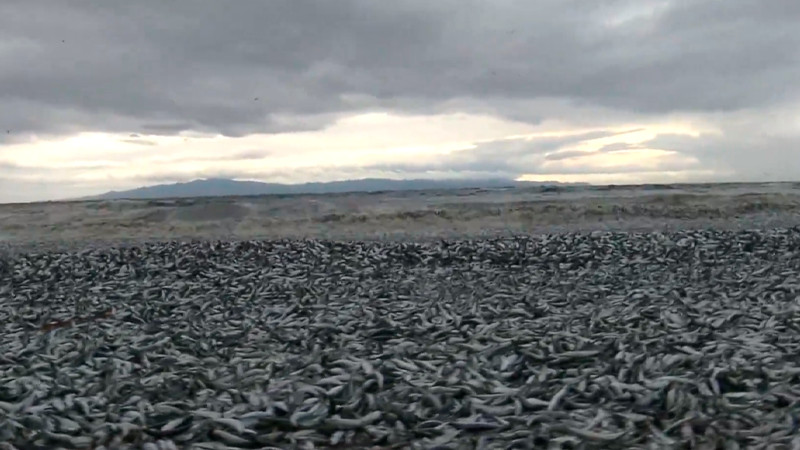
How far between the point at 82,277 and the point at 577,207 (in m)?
25.9

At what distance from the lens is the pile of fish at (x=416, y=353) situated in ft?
20.3

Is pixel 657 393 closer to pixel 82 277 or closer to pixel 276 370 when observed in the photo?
pixel 276 370

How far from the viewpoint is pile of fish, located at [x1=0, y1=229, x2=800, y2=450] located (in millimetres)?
6199

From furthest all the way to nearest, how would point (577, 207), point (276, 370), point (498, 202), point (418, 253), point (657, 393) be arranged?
point (498, 202) → point (577, 207) → point (418, 253) → point (276, 370) → point (657, 393)

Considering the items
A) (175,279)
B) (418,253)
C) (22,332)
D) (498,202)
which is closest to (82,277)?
(175,279)

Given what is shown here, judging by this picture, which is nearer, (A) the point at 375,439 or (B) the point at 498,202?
(A) the point at 375,439

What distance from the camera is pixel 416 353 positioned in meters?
8.74

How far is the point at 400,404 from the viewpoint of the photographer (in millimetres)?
6688

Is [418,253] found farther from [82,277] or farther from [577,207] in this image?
[577,207]

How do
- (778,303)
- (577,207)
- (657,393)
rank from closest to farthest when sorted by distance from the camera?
(657,393) < (778,303) < (577,207)

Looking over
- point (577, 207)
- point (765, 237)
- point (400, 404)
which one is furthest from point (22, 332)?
point (577, 207)

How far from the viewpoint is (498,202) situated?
4316 cm

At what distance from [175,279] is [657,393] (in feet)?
37.1

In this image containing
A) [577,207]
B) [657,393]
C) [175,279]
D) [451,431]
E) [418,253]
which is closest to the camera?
[451,431]
